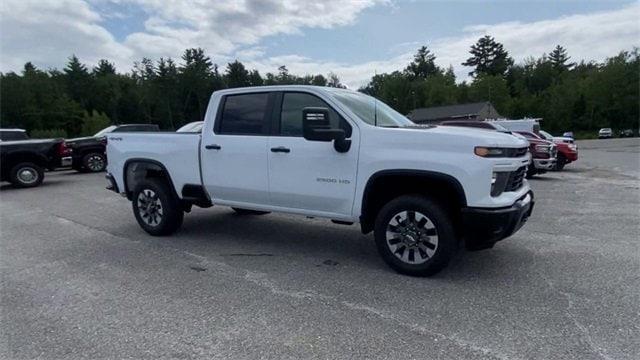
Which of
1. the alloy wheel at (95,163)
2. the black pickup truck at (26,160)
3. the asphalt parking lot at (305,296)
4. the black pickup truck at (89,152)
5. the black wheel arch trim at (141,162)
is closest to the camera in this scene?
the asphalt parking lot at (305,296)

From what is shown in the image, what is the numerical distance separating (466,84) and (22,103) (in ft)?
280

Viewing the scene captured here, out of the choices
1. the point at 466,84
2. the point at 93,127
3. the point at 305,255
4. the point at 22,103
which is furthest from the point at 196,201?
the point at 466,84

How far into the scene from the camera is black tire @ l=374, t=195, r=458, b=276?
A: 4289 millimetres

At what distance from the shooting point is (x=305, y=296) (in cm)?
410

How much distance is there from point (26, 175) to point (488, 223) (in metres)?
13.9

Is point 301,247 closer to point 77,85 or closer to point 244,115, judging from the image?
point 244,115

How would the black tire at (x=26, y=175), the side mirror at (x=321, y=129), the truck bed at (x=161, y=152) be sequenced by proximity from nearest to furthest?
the side mirror at (x=321, y=129)
the truck bed at (x=161, y=152)
the black tire at (x=26, y=175)

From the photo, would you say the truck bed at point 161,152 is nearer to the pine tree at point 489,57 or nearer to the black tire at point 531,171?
the black tire at point 531,171

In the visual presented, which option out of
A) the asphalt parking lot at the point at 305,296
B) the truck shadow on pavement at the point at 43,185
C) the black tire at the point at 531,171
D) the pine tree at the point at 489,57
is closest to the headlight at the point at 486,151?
the asphalt parking lot at the point at 305,296

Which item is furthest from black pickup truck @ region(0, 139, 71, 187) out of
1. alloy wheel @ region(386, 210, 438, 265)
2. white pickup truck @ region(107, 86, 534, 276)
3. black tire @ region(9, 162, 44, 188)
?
alloy wheel @ region(386, 210, 438, 265)

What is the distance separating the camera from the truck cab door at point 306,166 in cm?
472

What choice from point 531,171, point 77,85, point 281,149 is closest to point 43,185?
point 281,149

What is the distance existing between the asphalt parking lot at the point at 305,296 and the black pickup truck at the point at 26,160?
733 cm

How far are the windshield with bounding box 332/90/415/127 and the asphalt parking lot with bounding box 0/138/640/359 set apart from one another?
163 cm
